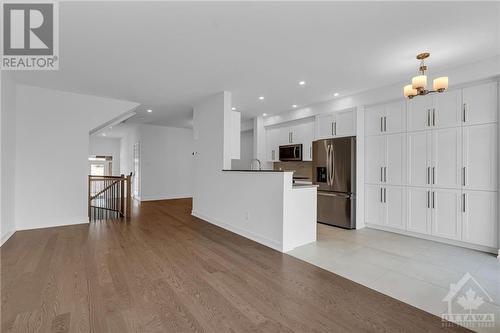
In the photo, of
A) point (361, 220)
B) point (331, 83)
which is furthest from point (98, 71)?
point (361, 220)

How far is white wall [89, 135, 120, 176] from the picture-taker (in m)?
11.4

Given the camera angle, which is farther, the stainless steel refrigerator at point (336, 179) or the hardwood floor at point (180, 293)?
the stainless steel refrigerator at point (336, 179)

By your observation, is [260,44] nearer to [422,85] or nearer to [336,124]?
[422,85]

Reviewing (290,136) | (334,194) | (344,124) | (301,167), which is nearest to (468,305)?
(334,194)

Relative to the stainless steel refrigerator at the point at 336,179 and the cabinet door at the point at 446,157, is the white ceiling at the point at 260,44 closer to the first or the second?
the cabinet door at the point at 446,157

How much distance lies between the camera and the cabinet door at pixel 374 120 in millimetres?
4601

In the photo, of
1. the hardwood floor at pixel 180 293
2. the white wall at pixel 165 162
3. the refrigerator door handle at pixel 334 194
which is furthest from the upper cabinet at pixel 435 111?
the white wall at pixel 165 162

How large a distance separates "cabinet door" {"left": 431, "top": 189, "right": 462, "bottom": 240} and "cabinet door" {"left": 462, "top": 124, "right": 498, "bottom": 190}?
0.89ft

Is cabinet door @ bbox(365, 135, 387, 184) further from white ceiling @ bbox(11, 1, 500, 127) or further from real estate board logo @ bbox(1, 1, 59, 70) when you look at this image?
real estate board logo @ bbox(1, 1, 59, 70)

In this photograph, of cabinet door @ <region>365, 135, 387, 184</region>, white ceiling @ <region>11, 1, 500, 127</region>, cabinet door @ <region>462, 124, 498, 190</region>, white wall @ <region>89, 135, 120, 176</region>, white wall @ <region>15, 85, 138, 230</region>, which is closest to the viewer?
white ceiling @ <region>11, 1, 500, 127</region>

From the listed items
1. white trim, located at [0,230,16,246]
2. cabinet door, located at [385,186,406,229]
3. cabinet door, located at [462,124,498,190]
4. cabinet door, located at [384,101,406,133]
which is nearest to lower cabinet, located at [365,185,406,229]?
cabinet door, located at [385,186,406,229]

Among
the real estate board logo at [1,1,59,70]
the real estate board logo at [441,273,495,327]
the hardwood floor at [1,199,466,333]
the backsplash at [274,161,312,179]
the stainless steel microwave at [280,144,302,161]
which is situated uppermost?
the real estate board logo at [1,1,59,70]

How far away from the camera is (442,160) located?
382 cm

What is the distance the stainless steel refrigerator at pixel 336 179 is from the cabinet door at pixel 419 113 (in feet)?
3.29
